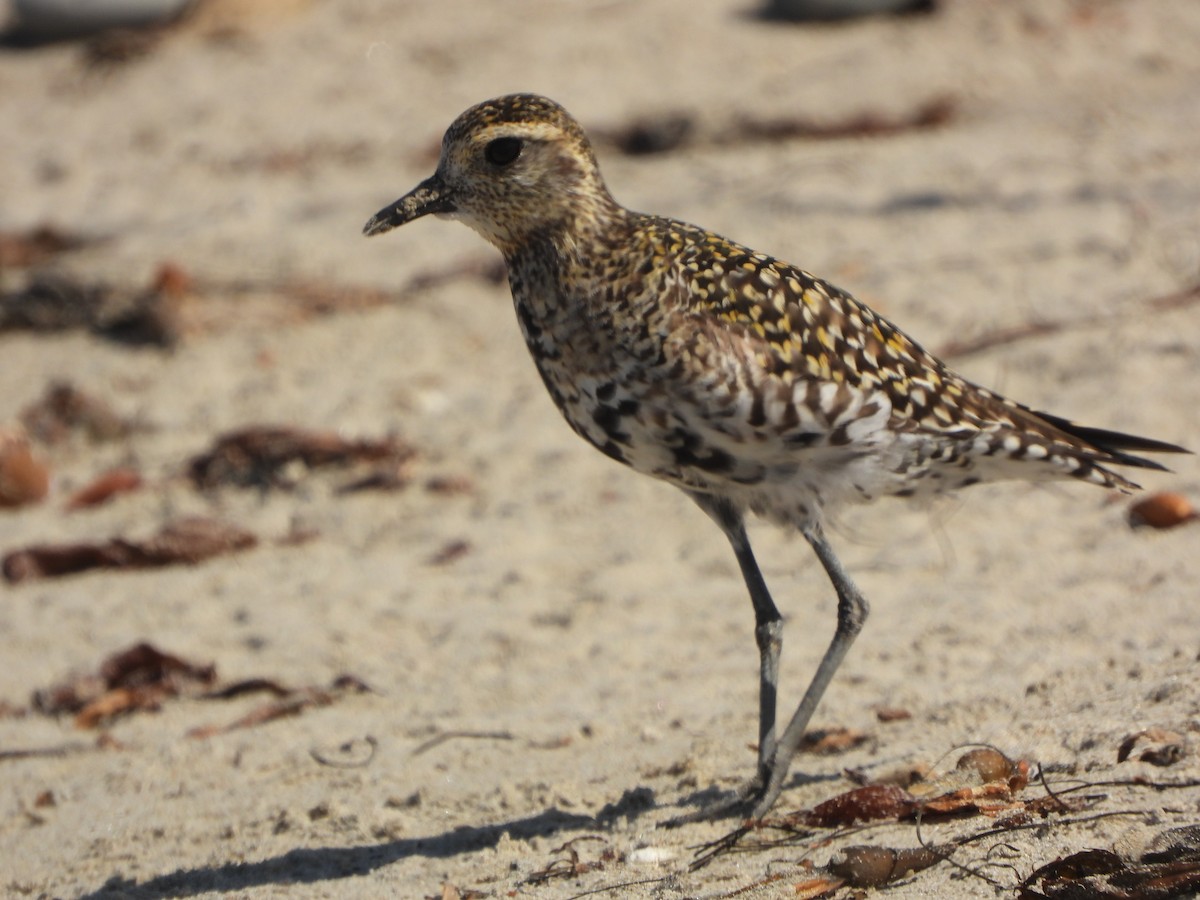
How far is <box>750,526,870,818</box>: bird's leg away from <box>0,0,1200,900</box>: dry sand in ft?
0.54

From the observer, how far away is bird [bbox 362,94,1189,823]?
4.70 meters

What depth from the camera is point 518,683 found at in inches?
250

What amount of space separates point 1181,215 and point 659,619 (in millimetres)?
4709

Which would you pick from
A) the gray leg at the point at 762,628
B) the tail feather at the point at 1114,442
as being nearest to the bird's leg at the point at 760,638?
the gray leg at the point at 762,628

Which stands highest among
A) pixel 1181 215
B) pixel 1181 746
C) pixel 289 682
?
pixel 1181 215

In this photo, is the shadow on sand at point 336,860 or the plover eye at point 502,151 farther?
the plover eye at point 502,151

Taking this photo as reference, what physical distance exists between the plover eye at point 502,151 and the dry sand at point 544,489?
1.64 meters

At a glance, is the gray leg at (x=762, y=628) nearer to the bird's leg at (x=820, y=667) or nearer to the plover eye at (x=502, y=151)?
the bird's leg at (x=820, y=667)

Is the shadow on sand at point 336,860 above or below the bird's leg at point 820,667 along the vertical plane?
below

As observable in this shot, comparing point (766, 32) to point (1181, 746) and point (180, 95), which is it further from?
point (1181, 746)

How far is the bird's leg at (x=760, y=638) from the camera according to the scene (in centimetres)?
496

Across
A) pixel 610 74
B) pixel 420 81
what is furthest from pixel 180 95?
pixel 610 74

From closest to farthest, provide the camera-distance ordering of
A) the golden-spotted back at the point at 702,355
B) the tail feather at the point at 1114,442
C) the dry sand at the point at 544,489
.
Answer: the golden-spotted back at the point at 702,355, the dry sand at the point at 544,489, the tail feather at the point at 1114,442

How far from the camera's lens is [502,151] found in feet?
16.4
